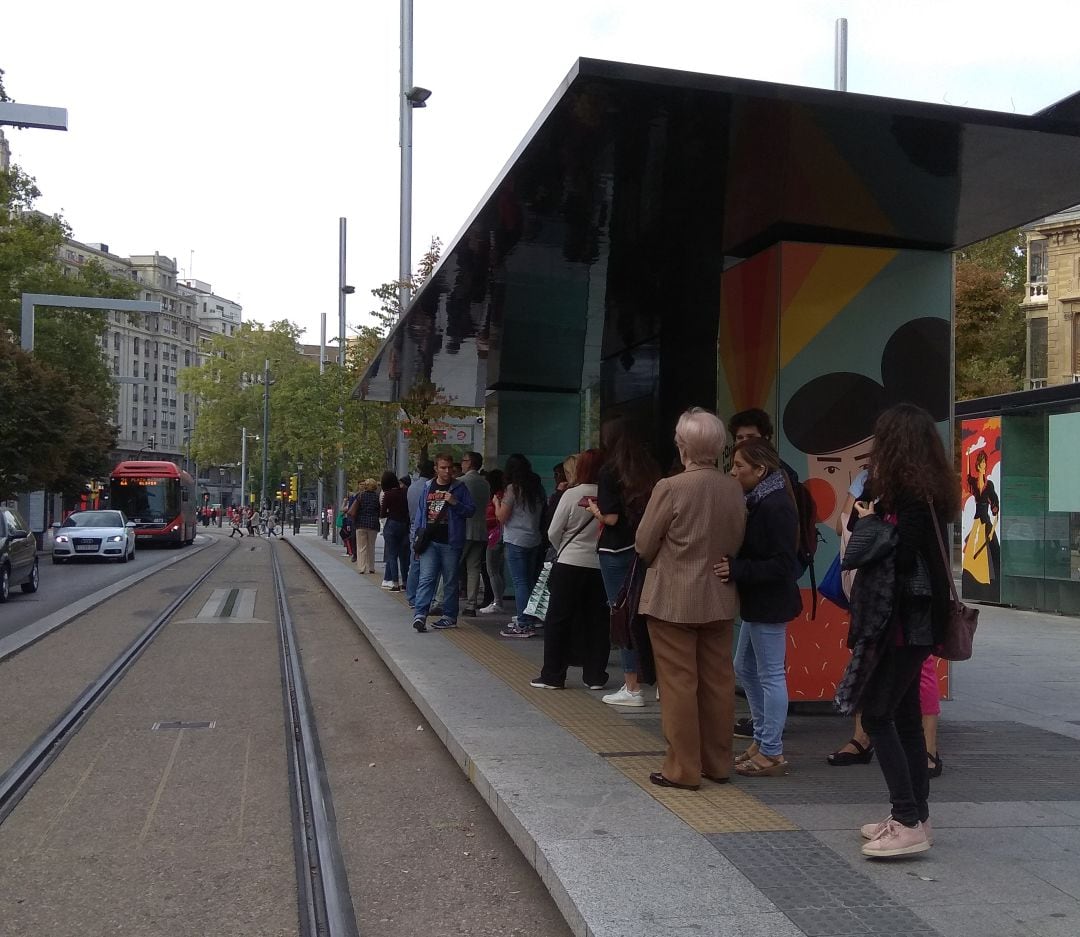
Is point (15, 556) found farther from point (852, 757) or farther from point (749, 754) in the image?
point (852, 757)

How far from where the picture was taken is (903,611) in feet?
15.0

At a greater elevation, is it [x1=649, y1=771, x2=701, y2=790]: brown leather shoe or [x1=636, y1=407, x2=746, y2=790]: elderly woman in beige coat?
[x1=636, y1=407, x2=746, y2=790]: elderly woman in beige coat

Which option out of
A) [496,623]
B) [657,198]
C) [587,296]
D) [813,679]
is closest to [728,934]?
[813,679]

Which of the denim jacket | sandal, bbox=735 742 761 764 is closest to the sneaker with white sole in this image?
sandal, bbox=735 742 761 764

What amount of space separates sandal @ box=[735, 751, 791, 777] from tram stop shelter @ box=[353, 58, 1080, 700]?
Result: 178cm

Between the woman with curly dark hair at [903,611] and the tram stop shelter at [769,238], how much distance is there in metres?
1.82

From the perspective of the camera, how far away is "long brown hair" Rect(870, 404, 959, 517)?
4602 millimetres

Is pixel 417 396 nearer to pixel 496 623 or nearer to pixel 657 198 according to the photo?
pixel 496 623

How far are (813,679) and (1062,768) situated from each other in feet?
5.50

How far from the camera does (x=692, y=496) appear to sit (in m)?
5.56

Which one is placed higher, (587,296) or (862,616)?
(587,296)

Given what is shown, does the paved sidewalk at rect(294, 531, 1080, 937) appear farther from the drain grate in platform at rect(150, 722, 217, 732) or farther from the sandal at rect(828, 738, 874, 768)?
the drain grate in platform at rect(150, 722, 217, 732)

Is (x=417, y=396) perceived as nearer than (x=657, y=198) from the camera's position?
No

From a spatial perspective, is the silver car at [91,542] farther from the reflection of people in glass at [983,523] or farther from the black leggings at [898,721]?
the black leggings at [898,721]
